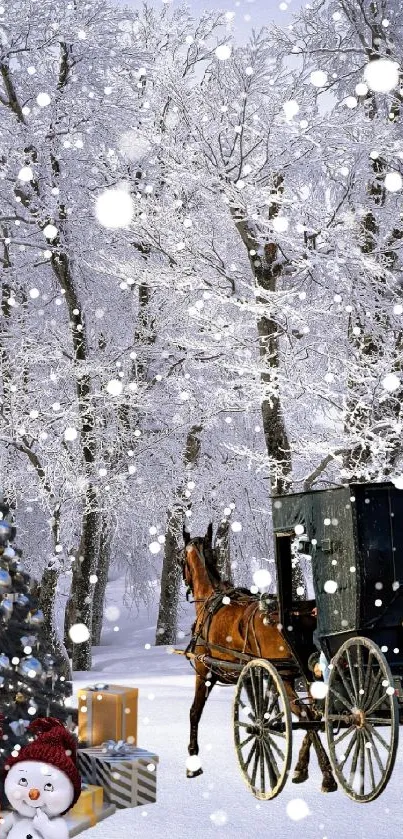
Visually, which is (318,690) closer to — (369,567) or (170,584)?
(369,567)

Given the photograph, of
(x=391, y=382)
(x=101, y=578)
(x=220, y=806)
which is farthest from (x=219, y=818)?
(x=101, y=578)

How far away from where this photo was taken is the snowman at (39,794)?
5.45 m

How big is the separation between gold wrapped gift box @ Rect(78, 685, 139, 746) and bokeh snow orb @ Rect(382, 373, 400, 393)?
580 centimetres

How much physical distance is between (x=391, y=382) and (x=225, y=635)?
17.6 feet

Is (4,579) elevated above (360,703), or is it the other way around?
(4,579)

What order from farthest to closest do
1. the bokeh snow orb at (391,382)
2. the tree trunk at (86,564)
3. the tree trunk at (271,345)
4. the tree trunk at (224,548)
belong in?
the tree trunk at (224,548) < the tree trunk at (86,564) < the tree trunk at (271,345) < the bokeh snow orb at (391,382)

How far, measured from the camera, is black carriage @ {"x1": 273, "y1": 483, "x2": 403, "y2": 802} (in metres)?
5.71

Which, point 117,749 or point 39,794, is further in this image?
point 117,749

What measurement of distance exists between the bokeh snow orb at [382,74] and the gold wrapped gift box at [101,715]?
28.7 ft

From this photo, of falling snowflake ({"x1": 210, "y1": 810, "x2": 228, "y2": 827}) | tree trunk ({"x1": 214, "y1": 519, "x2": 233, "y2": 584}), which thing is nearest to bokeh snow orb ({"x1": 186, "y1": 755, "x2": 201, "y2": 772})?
falling snowflake ({"x1": 210, "y1": 810, "x2": 228, "y2": 827})

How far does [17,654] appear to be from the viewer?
6.23 metres

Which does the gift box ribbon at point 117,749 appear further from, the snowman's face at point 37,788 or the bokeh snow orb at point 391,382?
the bokeh snow orb at point 391,382

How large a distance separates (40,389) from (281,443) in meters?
5.21

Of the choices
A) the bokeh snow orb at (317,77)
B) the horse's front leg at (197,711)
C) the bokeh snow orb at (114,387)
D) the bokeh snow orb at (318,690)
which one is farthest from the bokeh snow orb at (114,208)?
the bokeh snow orb at (318,690)
